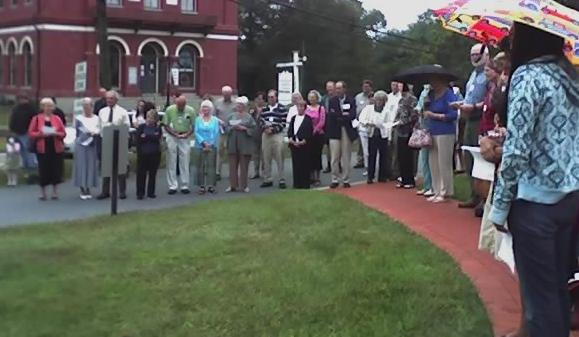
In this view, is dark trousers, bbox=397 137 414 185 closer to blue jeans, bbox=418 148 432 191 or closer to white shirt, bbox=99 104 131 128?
blue jeans, bbox=418 148 432 191

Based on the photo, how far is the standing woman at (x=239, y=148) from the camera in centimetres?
1644

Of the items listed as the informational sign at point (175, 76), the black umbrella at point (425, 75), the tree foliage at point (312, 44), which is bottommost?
the black umbrella at point (425, 75)

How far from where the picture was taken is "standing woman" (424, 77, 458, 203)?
11555 mm

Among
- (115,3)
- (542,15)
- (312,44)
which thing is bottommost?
(542,15)

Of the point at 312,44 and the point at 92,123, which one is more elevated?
the point at 312,44

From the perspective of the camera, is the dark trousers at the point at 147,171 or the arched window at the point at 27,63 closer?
the dark trousers at the point at 147,171

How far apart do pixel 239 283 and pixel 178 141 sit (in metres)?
9.69

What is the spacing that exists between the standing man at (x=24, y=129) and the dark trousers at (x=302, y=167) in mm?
5304

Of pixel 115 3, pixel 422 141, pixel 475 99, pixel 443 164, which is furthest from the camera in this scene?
pixel 115 3

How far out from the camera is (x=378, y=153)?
50.7 ft

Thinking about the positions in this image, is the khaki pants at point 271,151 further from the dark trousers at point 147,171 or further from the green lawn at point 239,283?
the green lawn at point 239,283

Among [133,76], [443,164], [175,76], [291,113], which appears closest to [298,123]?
[291,113]

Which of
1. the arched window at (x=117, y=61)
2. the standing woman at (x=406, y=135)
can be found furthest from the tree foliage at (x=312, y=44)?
the standing woman at (x=406, y=135)

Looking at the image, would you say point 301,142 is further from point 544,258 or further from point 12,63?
point 12,63
